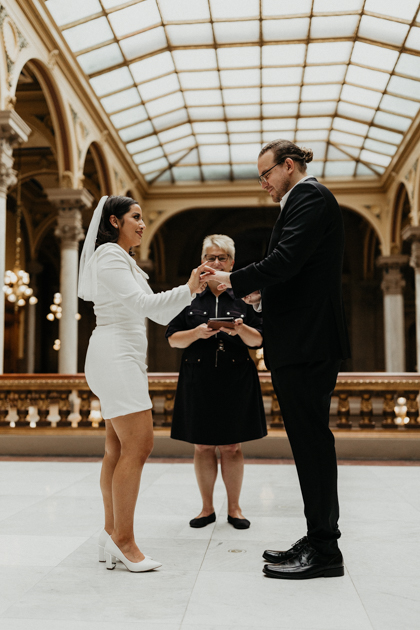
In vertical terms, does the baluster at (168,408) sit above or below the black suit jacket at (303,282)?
below

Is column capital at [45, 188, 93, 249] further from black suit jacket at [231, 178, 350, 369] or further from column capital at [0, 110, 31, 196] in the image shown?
black suit jacket at [231, 178, 350, 369]

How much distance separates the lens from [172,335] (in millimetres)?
3801

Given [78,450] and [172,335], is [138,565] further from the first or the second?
[78,450]

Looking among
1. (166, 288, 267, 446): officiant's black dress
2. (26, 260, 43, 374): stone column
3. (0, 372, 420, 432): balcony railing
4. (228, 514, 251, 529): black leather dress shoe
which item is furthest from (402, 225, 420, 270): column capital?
(228, 514, 251, 529): black leather dress shoe

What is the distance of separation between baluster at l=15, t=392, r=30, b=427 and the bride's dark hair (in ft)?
15.3

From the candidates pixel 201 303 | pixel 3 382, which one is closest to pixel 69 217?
pixel 3 382

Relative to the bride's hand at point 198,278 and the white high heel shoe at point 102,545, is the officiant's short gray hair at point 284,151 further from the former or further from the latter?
the white high heel shoe at point 102,545

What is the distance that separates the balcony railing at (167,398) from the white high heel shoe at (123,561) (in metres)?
4.02

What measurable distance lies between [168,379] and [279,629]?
4908mm

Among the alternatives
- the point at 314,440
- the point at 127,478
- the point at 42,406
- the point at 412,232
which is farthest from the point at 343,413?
the point at 412,232

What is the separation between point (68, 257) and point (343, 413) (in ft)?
27.0

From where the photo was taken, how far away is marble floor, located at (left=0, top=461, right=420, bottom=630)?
222 centimetres

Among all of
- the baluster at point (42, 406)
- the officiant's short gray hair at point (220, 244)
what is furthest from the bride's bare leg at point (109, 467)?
the baluster at point (42, 406)

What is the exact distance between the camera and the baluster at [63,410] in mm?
6980
